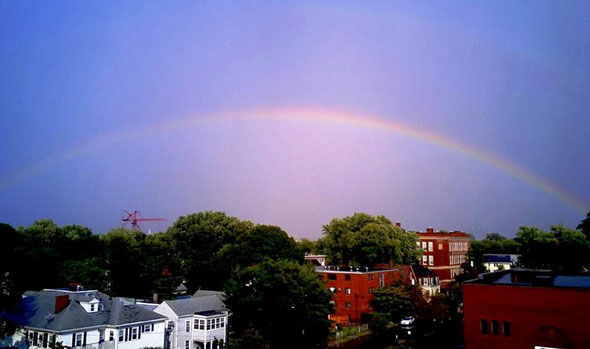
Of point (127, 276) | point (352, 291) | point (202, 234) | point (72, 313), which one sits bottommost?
point (352, 291)

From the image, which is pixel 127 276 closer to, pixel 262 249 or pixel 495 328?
pixel 262 249

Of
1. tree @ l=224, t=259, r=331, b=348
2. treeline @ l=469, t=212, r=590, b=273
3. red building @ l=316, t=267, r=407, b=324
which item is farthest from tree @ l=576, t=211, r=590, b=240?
Result: tree @ l=224, t=259, r=331, b=348

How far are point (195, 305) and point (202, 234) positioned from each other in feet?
144

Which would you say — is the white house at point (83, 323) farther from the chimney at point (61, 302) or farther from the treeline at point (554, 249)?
the treeline at point (554, 249)

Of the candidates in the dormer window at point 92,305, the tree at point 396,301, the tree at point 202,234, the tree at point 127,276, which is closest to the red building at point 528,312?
the tree at point 396,301

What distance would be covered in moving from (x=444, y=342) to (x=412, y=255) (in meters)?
43.4

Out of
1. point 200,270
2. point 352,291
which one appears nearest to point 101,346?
point 352,291

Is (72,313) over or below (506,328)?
over

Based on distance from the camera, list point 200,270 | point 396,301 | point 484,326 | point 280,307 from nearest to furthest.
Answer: point 484,326 → point 280,307 → point 396,301 → point 200,270

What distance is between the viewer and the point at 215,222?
90688mm

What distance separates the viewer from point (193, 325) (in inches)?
1713

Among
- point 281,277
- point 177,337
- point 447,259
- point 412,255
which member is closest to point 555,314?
point 281,277

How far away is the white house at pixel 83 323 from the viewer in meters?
34.7

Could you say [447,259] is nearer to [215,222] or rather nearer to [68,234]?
[215,222]
